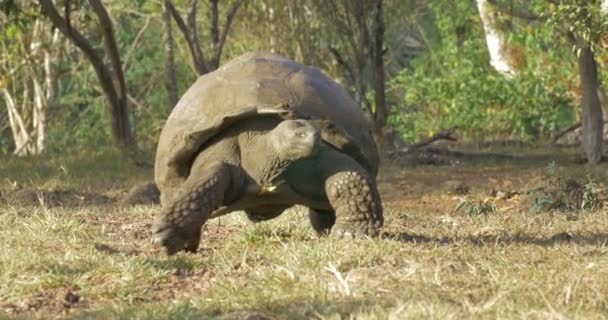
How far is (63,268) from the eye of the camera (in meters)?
4.66

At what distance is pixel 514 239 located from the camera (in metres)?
5.73

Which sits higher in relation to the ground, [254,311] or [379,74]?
[379,74]

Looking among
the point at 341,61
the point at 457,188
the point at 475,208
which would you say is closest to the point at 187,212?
the point at 475,208

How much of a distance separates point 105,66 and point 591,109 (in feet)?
16.0

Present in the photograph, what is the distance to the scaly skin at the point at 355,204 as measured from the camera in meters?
5.24

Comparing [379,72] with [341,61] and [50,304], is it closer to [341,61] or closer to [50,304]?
[341,61]


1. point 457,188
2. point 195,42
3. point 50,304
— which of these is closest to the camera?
point 50,304

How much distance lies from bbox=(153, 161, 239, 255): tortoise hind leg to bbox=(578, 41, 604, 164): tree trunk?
22.7 feet

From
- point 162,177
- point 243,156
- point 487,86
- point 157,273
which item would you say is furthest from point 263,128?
point 487,86

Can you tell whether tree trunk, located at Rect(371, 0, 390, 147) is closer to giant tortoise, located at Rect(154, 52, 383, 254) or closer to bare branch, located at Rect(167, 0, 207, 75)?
bare branch, located at Rect(167, 0, 207, 75)

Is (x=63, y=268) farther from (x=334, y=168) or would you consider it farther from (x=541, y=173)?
(x=541, y=173)

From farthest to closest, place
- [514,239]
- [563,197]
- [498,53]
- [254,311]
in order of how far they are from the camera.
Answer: [498,53]
[563,197]
[514,239]
[254,311]

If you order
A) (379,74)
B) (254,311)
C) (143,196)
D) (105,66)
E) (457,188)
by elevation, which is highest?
(105,66)

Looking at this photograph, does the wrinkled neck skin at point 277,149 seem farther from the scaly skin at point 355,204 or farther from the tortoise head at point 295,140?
the scaly skin at point 355,204
